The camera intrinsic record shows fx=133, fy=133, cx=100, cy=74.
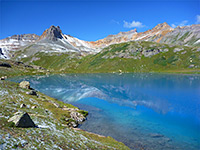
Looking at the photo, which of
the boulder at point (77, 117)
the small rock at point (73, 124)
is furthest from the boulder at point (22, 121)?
the boulder at point (77, 117)

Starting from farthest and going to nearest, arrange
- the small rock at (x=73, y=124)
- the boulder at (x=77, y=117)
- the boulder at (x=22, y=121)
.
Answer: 1. the boulder at (x=77, y=117)
2. the small rock at (x=73, y=124)
3. the boulder at (x=22, y=121)

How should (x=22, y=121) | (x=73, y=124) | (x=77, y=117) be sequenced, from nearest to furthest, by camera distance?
(x=22, y=121) < (x=73, y=124) < (x=77, y=117)

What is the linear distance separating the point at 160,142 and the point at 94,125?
1759cm

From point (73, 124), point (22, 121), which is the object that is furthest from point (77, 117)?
point (22, 121)

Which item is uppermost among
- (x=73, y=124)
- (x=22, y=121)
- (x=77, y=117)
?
(x=22, y=121)

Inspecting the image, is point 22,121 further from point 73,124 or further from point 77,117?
point 77,117

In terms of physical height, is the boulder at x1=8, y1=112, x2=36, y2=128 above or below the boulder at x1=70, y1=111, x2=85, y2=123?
above

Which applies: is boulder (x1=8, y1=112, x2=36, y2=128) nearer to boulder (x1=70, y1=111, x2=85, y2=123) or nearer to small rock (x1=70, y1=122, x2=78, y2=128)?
small rock (x1=70, y1=122, x2=78, y2=128)

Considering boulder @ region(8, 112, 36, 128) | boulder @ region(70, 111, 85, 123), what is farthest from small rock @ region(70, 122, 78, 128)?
boulder @ region(8, 112, 36, 128)

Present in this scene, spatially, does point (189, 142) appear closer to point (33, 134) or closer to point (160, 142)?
point (160, 142)

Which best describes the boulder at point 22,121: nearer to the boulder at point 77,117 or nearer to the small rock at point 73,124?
the small rock at point 73,124

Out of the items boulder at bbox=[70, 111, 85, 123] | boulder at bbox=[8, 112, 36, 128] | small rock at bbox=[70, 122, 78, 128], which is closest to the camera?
boulder at bbox=[8, 112, 36, 128]

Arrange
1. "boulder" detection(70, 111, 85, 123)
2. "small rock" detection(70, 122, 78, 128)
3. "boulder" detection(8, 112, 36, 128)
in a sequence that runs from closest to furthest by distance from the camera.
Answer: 1. "boulder" detection(8, 112, 36, 128)
2. "small rock" detection(70, 122, 78, 128)
3. "boulder" detection(70, 111, 85, 123)

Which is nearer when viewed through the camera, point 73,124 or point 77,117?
point 73,124
